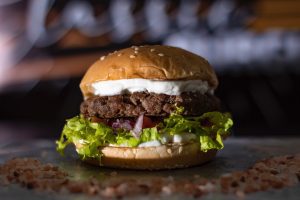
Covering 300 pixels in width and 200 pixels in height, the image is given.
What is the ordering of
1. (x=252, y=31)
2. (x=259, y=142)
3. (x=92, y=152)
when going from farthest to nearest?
(x=252, y=31) < (x=259, y=142) < (x=92, y=152)

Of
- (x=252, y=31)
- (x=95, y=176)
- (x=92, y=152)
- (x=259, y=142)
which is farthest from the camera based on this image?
(x=252, y=31)

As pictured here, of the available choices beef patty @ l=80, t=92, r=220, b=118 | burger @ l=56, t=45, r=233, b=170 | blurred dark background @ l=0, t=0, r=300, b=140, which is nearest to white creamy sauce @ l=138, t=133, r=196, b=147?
burger @ l=56, t=45, r=233, b=170

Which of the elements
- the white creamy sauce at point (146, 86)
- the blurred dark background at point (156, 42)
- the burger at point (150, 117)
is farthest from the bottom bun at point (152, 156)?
the blurred dark background at point (156, 42)

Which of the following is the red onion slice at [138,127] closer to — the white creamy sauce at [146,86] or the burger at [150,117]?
the burger at [150,117]

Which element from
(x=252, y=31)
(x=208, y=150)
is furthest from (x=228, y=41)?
(x=208, y=150)

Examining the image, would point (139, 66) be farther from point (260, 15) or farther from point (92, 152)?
point (260, 15)

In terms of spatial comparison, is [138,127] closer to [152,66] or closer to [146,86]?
[146,86]

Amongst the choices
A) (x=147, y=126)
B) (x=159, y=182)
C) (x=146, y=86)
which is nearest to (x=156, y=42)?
(x=146, y=86)
